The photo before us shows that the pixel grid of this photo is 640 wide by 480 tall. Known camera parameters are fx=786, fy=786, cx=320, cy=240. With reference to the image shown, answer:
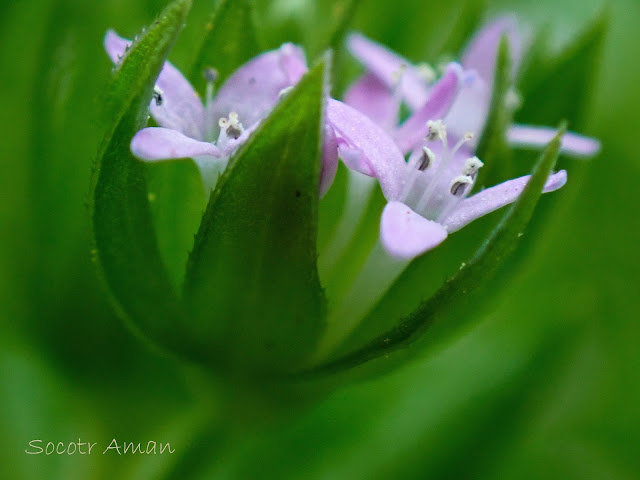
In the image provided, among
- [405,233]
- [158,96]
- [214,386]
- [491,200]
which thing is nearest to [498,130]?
[491,200]

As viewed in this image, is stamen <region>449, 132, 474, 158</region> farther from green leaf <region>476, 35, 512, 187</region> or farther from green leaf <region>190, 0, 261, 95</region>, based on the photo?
green leaf <region>190, 0, 261, 95</region>

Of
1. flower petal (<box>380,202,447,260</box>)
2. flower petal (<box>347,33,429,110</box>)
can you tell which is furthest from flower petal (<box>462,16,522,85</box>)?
flower petal (<box>380,202,447,260</box>)

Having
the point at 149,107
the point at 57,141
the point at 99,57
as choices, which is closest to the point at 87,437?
the point at 57,141

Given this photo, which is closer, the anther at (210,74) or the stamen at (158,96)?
the stamen at (158,96)

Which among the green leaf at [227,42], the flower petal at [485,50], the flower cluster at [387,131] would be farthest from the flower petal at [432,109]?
the flower petal at [485,50]

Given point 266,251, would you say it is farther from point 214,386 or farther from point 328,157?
point 214,386

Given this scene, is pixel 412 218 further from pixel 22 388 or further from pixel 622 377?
pixel 622 377

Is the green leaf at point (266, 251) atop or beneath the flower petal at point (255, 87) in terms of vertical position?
beneath

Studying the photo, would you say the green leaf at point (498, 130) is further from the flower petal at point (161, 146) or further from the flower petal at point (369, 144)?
the flower petal at point (161, 146)

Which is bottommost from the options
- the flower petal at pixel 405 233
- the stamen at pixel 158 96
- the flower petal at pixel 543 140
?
the flower petal at pixel 405 233
